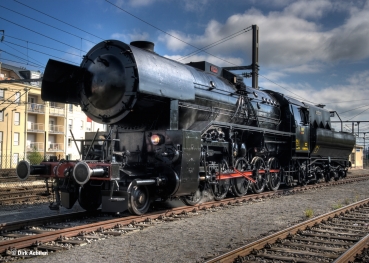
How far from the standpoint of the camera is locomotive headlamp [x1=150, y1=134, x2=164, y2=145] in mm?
8984

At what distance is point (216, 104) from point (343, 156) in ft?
41.9

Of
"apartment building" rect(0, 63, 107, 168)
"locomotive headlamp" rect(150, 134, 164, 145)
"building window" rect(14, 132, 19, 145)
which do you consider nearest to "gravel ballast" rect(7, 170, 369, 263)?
"locomotive headlamp" rect(150, 134, 164, 145)

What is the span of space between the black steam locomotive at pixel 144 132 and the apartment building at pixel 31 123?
86.7ft

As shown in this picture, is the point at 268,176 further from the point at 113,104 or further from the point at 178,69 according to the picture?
the point at 113,104

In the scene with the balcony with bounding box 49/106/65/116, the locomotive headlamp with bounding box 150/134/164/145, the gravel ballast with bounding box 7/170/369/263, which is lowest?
the gravel ballast with bounding box 7/170/369/263

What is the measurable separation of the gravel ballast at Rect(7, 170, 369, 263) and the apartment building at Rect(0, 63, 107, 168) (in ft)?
94.2

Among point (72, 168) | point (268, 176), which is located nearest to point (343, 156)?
point (268, 176)

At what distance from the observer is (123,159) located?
28.6 ft

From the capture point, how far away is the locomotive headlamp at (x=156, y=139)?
29.5 ft

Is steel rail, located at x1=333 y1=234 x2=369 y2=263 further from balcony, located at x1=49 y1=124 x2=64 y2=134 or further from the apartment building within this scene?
balcony, located at x1=49 y1=124 x2=64 y2=134

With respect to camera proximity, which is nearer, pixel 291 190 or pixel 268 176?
pixel 268 176

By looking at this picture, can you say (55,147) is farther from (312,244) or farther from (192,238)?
(312,244)

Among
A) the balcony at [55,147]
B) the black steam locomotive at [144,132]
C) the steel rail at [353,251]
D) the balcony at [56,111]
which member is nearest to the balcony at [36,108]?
the balcony at [56,111]

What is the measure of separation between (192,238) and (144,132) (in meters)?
3.33
